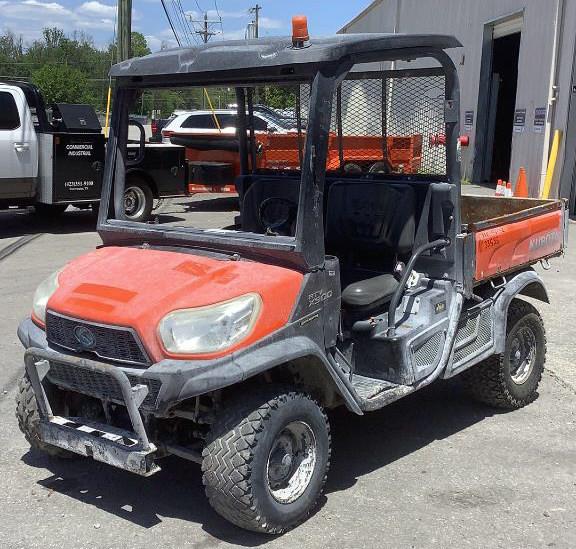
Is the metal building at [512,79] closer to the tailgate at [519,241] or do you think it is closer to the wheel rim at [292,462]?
the tailgate at [519,241]

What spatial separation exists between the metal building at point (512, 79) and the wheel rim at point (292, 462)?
12.3m

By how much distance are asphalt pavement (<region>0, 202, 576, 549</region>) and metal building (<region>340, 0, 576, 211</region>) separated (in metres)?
10.6

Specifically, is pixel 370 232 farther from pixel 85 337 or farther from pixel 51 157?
pixel 51 157

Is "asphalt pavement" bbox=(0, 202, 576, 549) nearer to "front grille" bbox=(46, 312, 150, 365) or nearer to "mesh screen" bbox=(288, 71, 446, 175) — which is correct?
"front grille" bbox=(46, 312, 150, 365)

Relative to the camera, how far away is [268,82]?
4004 millimetres

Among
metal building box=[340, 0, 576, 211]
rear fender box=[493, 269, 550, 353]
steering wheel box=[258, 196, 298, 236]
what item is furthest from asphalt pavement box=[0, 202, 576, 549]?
metal building box=[340, 0, 576, 211]

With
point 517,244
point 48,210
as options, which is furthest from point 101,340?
point 48,210

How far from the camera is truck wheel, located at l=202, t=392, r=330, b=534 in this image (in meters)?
3.47

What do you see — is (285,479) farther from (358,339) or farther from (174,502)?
(358,339)

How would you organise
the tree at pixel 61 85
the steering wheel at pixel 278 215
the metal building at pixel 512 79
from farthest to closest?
the tree at pixel 61 85 → the metal building at pixel 512 79 → the steering wheel at pixel 278 215

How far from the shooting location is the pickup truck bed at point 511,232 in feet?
15.7

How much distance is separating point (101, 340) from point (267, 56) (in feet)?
4.91

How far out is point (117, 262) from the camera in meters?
3.99

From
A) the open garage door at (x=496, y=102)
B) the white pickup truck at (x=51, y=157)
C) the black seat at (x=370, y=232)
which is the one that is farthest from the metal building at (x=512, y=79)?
the black seat at (x=370, y=232)
